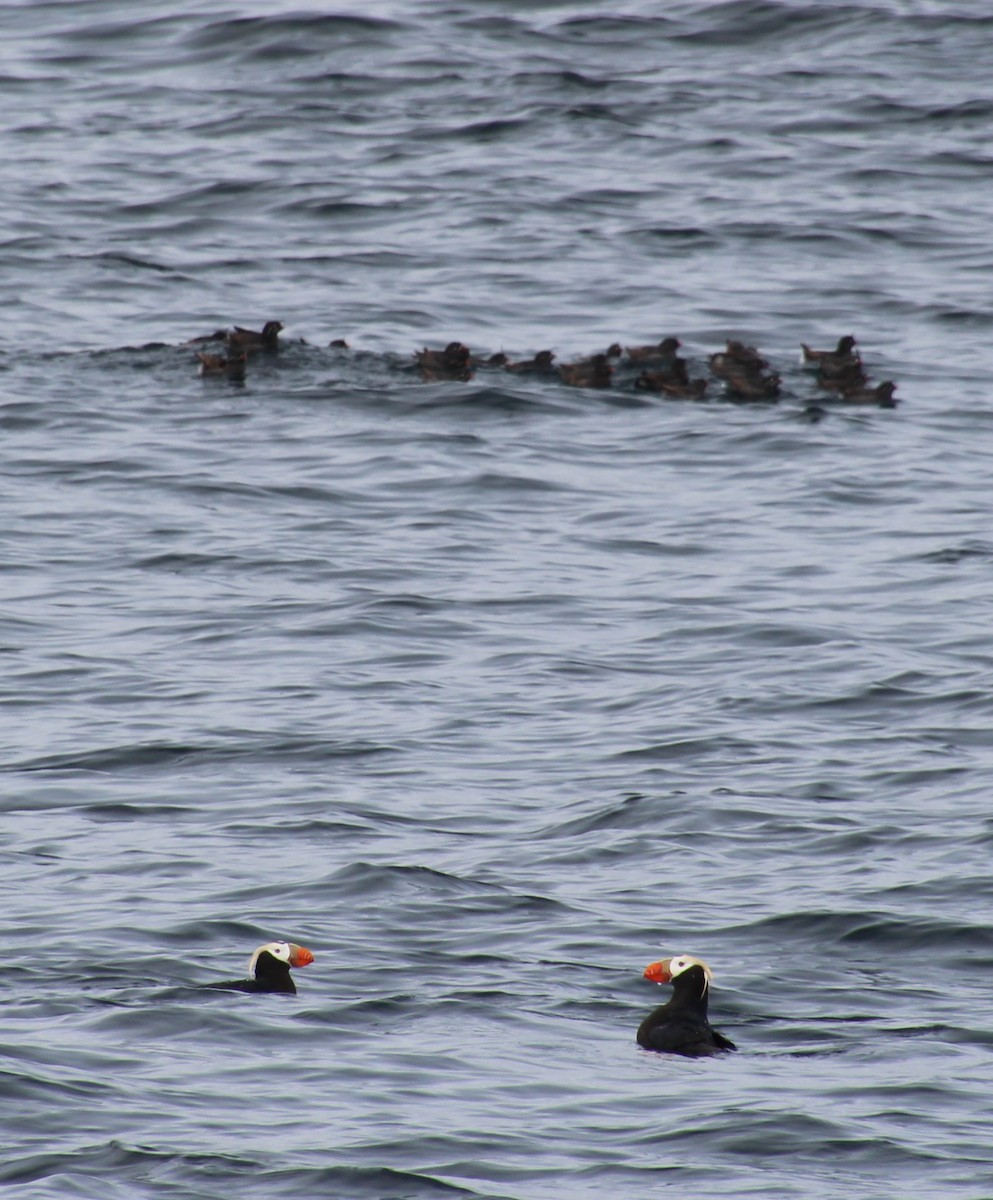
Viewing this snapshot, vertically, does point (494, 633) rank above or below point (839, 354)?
below

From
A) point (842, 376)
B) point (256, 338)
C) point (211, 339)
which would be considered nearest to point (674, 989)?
point (842, 376)

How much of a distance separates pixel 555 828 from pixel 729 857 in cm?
110

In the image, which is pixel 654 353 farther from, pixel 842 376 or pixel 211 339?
pixel 211 339

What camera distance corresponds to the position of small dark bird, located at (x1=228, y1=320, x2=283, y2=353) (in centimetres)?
2541

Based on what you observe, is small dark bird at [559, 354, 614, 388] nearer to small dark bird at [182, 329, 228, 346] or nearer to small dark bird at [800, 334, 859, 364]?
small dark bird at [800, 334, 859, 364]

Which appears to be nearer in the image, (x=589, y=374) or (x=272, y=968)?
(x=272, y=968)

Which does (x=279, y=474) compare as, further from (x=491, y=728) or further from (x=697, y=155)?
(x=697, y=155)

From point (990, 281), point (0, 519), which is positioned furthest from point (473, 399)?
point (990, 281)

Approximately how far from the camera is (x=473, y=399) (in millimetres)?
25078

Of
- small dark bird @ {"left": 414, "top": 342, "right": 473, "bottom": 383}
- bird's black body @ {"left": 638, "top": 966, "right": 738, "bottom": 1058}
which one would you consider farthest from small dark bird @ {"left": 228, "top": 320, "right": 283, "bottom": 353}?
bird's black body @ {"left": 638, "top": 966, "right": 738, "bottom": 1058}

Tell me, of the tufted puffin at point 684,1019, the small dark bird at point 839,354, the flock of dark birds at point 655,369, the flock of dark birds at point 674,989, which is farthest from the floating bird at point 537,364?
the tufted puffin at point 684,1019

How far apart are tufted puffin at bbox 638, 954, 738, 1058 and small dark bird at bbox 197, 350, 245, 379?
14.3 meters

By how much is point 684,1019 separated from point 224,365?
15.3m

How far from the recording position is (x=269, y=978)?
39.1 ft
